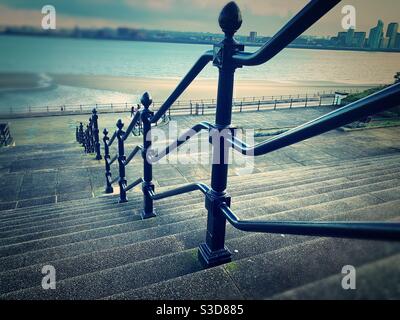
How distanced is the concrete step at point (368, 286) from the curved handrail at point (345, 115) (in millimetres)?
400

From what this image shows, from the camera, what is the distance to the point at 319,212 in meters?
2.94

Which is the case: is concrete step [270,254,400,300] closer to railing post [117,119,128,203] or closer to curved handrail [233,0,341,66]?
curved handrail [233,0,341,66]

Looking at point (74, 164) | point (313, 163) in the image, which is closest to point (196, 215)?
point (74, 164)

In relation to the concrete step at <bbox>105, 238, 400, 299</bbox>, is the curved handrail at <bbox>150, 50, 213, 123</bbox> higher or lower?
higher

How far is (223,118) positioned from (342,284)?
1.19m

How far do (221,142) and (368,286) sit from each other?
1225 mm

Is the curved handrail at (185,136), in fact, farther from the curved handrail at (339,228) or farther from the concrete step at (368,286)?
the concrete step at (368,286)

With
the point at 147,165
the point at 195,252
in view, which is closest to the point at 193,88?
the point at 147,165

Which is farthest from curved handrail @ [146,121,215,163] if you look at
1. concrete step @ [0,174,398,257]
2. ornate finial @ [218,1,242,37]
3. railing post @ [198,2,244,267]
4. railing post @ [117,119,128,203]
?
railing post @ [117,119,128,203]

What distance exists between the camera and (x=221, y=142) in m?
1.81

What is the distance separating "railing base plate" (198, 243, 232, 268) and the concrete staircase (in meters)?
0.08

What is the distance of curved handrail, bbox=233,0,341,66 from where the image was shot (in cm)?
98
